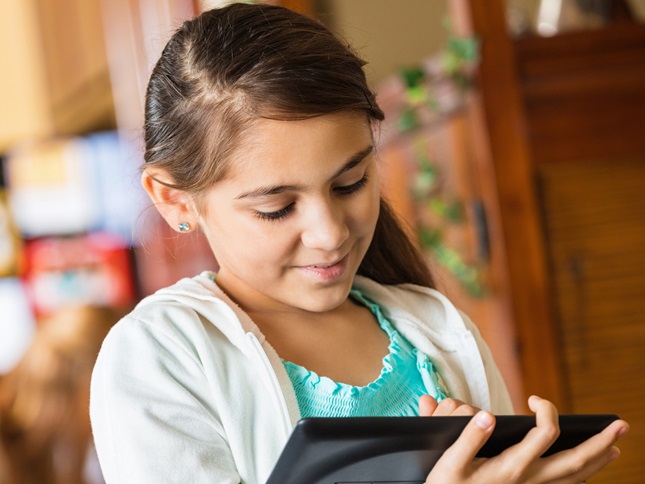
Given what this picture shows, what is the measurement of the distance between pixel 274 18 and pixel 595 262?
1.42m

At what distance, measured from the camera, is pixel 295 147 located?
3.12 feet

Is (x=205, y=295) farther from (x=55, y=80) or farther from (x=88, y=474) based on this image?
(x=55, y=80)

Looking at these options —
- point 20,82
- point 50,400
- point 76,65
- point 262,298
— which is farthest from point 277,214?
point 20,82

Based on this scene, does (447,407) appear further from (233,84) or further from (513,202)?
(513,202)

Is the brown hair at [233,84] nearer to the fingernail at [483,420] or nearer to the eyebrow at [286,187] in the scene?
the eyebrow at [286,187]

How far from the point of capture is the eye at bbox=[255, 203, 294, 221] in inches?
38.5

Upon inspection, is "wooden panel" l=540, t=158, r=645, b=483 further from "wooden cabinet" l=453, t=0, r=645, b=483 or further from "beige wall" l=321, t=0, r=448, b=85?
"beige wall" l=321, t=0, r=448, b=85

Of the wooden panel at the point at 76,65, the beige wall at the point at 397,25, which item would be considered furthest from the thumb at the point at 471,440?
the wooden panel at the point at 76,65

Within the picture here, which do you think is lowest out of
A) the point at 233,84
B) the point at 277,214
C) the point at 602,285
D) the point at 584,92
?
the point at 602,285

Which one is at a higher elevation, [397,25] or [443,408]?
[397,25]

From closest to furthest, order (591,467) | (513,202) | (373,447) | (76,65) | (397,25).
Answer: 1. (373,447)
2. (591,467)
3. (513,202)
4. (397,25)
5. (76,65)

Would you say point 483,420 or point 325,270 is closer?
point 483,420

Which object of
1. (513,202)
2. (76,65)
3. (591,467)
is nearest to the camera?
(591,467)

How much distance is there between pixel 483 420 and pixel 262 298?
323 mm
